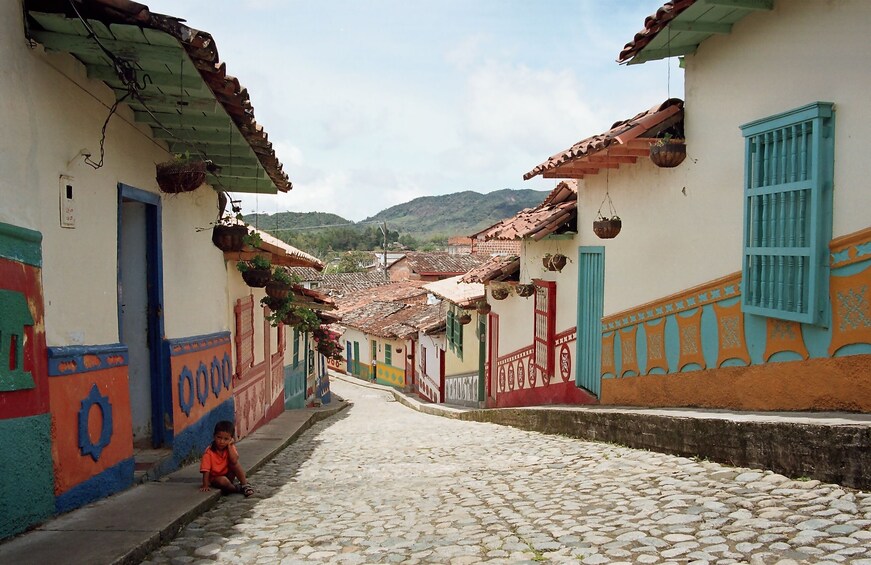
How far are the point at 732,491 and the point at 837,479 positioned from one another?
662 millimetres

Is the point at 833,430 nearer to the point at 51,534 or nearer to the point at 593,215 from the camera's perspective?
the point at 51,534

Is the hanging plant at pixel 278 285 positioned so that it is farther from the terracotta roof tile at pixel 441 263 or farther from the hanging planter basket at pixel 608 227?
the terracotta roof tile at pixel 441 263

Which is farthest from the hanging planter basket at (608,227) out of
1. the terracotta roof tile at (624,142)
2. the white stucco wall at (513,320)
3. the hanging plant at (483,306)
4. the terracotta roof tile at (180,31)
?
the hanging plant at (483,306)

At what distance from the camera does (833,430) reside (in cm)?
484

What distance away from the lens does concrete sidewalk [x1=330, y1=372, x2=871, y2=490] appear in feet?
15.5

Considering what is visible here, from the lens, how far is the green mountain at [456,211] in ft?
467

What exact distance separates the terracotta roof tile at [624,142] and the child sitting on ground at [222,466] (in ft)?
16.4

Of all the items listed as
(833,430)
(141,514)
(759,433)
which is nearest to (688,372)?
(759,433)

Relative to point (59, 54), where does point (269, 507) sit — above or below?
below

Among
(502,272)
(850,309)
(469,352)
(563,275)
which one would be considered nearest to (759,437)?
(850,309)

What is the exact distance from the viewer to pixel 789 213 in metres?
6.24

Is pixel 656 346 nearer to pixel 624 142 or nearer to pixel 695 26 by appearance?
pixel 624 142

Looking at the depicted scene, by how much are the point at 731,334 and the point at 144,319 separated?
580 cm

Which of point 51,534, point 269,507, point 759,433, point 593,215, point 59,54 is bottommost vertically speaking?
point 269,507
